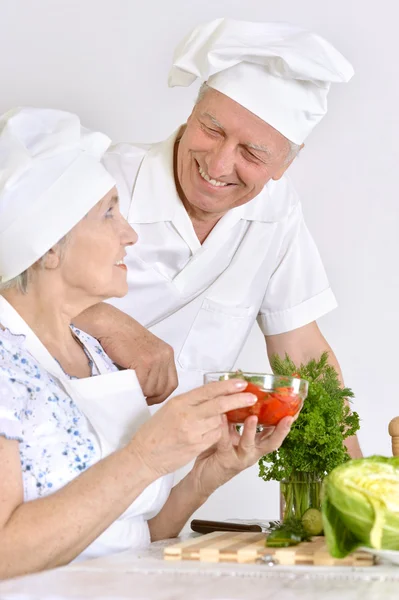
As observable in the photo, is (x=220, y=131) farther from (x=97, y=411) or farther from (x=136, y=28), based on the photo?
(x=136, y=28)

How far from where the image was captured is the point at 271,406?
1.67 m

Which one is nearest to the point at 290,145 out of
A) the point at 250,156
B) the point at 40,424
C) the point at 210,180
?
the point at 250,156

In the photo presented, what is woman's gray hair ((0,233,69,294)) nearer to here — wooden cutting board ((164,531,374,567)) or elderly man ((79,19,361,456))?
elderly man ((79,19,361,456))

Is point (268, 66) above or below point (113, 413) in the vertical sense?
above

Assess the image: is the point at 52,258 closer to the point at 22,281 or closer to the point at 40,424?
the point at 22,281

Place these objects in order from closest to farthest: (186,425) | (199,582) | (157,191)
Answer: (199,582), (186,425), (157,191)

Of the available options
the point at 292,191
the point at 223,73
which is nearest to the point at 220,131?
the point at 223,73

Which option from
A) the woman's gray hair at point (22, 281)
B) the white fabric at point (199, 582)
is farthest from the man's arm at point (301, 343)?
the white fabric at point (199, 582)

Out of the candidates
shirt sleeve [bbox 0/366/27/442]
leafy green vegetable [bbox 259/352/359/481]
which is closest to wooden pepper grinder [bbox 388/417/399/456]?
leafy green vegetable [bbox 259/352/359/481]

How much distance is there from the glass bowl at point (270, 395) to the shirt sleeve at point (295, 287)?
1218mm

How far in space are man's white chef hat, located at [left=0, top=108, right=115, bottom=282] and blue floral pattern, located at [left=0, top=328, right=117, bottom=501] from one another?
0.63 ft

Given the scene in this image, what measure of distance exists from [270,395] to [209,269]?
3.74 feet

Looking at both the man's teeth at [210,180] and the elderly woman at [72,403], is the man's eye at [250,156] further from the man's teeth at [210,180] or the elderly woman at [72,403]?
the elderly woman at [72,403]

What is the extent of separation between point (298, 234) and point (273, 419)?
1302 mm
